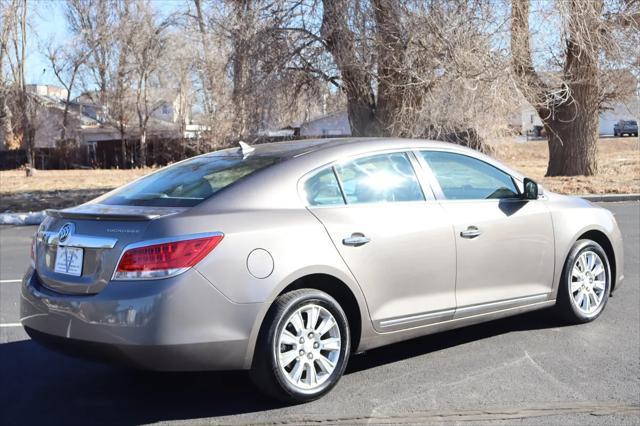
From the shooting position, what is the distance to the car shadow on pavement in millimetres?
4469

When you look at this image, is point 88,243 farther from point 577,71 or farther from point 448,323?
point 577,71

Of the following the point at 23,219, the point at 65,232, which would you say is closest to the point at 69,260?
the point at 65,232

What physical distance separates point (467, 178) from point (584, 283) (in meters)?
1.44

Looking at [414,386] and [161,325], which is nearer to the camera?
[161,325]

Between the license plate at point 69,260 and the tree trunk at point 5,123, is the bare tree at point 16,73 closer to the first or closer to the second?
the tree trunk at point 5,123

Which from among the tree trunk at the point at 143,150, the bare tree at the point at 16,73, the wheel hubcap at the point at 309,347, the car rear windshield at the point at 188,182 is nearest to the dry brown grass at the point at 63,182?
the bare tree at the point at 16,73

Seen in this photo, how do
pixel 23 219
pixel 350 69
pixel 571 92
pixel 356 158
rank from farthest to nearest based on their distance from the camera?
pixel 571 92 < pixel 350 69 < pixel 23 219 < pixel 356 158

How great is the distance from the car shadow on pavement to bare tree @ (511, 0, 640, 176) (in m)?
12.4

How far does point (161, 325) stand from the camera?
4070 mm

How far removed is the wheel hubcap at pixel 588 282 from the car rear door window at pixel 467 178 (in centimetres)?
88

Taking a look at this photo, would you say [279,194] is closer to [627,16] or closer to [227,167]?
[227,167]

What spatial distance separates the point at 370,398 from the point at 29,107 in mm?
36651

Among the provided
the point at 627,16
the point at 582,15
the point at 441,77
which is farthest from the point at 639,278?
the point at 627,16

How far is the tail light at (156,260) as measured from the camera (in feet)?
13.5
